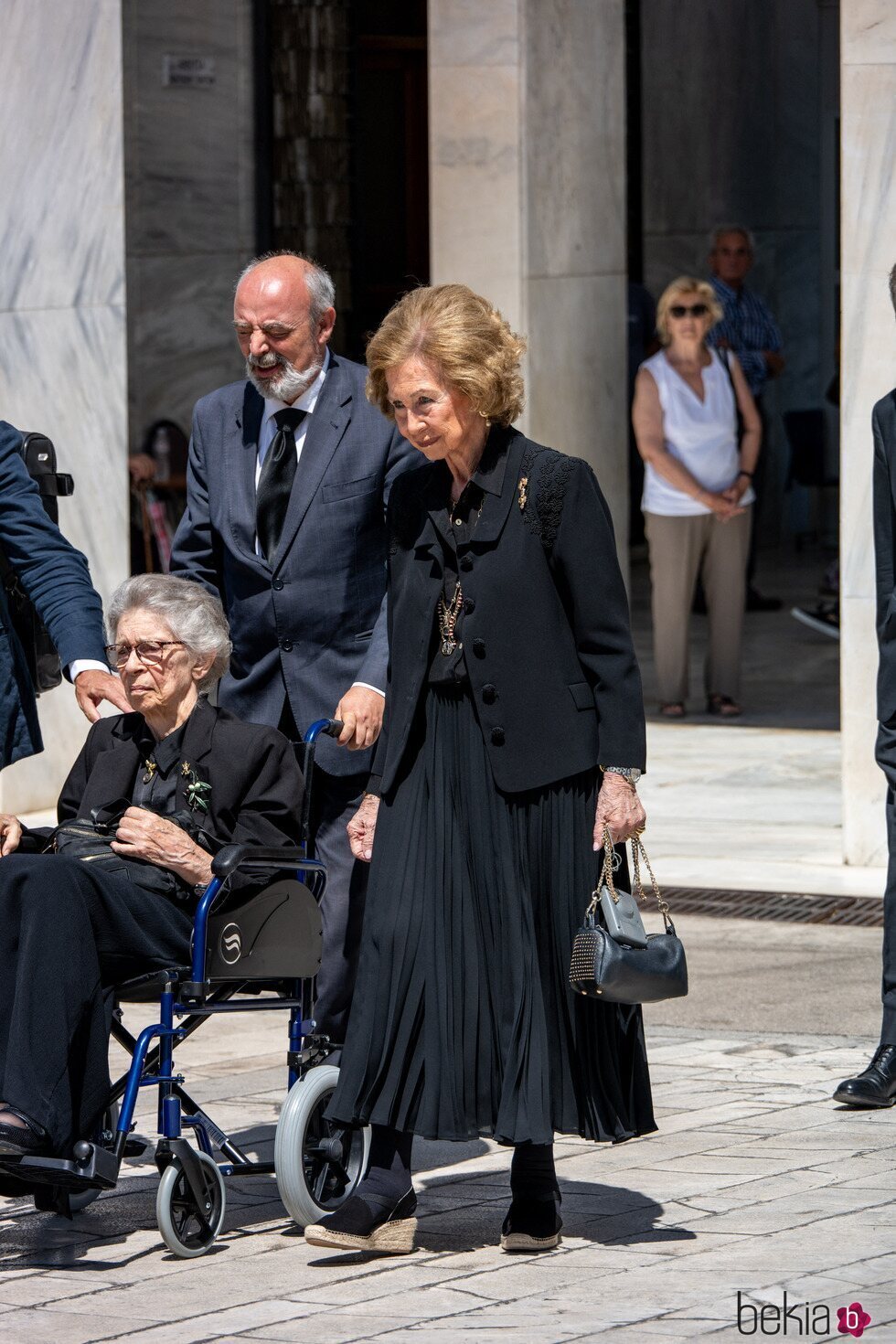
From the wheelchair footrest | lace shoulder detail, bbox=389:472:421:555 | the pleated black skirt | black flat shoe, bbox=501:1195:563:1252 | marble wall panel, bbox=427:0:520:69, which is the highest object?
marble wall panel, bbox=427:0:520:69

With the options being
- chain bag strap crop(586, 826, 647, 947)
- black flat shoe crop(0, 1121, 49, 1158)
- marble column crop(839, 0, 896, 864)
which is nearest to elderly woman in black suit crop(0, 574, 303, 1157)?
black flat shoe crop(0, 1121, 49, 1158)

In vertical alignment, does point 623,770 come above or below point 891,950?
above

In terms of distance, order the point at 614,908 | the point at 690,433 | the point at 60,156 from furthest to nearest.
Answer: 1. the point at 690,433
2. the point at 60,156
3. the point at 614,908

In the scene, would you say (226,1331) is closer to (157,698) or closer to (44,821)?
(157,698)

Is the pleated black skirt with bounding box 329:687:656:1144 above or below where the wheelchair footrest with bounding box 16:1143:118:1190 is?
above

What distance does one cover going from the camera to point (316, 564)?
19.7ft

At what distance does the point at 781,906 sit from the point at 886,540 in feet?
8.12

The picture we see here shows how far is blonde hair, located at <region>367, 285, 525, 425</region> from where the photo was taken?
530 centimetres

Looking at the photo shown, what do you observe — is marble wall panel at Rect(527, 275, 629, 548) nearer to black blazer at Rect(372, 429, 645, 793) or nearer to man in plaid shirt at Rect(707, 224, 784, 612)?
man in plaid shirt at Rect(707, 224, 784, 612)

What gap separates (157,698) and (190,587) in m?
0.24

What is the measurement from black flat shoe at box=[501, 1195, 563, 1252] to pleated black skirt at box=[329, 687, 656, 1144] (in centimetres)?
16

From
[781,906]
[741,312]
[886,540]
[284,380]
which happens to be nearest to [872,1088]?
[886,540]

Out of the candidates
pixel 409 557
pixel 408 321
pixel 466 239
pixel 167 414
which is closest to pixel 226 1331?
pixel 409 557

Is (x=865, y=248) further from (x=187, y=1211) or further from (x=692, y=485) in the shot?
(x=187, y=1211)
